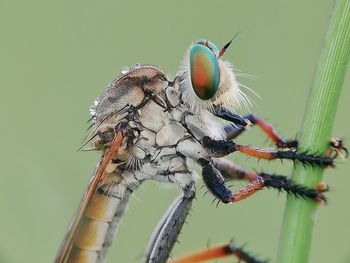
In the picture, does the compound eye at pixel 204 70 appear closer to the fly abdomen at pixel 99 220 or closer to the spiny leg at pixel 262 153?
the spiny leg at pixel 262 153

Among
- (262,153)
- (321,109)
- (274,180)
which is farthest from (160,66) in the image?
(321,109)

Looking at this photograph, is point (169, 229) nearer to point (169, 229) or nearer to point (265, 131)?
point (169, 229)

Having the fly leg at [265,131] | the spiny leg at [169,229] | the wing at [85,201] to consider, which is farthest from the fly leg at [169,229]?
the wing at [85,201]

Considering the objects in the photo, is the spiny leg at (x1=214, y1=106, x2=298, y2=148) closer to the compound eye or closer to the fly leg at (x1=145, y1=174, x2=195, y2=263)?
the compound eye

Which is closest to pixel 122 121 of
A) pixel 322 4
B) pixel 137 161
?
pixel 137 161

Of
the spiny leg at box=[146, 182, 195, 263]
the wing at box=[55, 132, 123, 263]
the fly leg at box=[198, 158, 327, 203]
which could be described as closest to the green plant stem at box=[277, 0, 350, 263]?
the fly leg at box=[198, 158, 327, 203]
